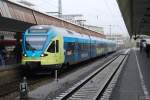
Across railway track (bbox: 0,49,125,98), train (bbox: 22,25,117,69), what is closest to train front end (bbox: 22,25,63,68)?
train (bbox: 22,25,117,69)

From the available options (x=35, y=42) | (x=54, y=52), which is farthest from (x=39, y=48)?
(x=54, y=52)

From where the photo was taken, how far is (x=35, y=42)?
21656mm

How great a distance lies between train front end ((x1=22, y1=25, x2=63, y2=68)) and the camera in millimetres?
21328

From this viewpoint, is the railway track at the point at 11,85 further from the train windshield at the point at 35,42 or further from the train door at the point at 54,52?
the train door at the point at 54,52

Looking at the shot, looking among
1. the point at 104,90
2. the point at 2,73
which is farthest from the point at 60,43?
the point at 104,90

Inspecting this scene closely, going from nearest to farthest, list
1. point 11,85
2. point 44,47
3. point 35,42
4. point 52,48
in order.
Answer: point 11,85, point 44,47, point 35,42, point 52,48

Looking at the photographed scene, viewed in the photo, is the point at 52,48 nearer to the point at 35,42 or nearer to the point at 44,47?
the point at 44,47

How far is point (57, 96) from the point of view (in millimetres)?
14875

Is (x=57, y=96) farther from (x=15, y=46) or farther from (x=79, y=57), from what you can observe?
(x=79, y=57)

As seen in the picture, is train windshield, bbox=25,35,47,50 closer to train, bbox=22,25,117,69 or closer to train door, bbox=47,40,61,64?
train, bbox=22,25,117,69

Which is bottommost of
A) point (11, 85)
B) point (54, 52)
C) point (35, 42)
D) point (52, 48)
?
point (11, 85)

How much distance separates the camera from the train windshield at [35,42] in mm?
21516

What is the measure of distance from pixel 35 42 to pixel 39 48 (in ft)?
1.48

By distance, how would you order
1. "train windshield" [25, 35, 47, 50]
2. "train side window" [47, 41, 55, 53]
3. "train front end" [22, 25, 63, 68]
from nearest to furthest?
"train front end" [22, 25, 63, 68] → "train windshield" [25, 35, 47, 50] → "train side window" [47, 41, 55, 53]
